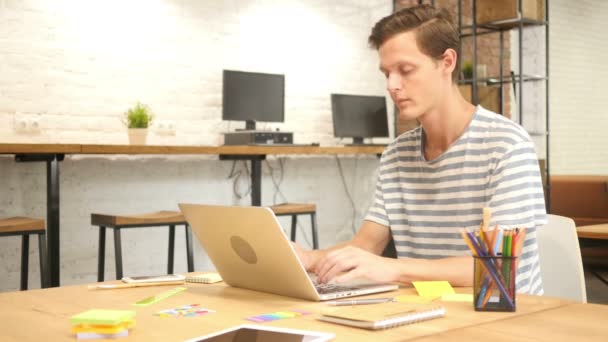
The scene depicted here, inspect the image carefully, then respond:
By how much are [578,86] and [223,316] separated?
27.3 ft

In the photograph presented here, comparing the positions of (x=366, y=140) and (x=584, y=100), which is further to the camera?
(x=584, y=100)

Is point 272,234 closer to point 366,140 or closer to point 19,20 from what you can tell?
point 19,20

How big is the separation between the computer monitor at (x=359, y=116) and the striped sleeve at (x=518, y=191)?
4035 millimetres

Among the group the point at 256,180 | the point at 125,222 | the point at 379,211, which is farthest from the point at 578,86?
the point at 379,211

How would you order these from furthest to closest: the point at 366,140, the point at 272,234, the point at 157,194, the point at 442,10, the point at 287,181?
the point at 366,140
the point at 287,181
the point at 157,194
the point at 442,10
the point at 272,234

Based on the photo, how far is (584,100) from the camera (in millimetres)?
8812

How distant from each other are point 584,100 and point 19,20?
668 cm

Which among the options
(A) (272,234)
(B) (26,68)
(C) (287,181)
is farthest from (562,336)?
(C) (287,181)

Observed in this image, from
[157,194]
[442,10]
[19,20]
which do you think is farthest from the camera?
[157,194]

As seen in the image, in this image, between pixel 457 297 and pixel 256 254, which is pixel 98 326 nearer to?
pixel 256 254

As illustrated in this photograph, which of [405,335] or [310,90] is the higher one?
[310,90]

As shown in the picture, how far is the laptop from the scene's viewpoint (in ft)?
4.11

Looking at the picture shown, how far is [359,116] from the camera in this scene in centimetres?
584

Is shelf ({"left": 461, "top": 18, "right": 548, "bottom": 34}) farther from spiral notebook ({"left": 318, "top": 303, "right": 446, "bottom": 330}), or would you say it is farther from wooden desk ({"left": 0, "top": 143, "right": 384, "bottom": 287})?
spiral notebook ({"left": 318, "top": 303, "right": 446, "bottom": 330})
